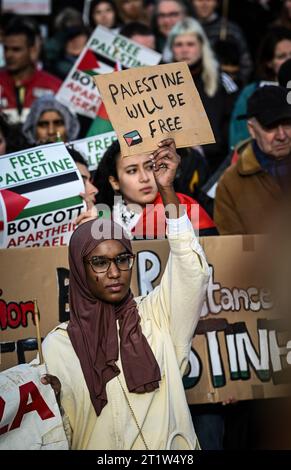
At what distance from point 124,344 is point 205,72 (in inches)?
186

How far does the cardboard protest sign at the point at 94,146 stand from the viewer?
24.8ft

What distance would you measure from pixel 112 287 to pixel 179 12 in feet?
20.2

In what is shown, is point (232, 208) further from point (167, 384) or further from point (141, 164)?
point (167, 384)

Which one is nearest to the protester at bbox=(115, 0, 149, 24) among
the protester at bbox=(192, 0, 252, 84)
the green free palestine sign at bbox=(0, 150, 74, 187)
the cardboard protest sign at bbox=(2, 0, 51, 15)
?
the protester at bbox=(192, 0, 252, 84)

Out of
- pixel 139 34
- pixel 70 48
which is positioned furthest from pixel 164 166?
pixel 70 48

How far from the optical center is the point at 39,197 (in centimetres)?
609

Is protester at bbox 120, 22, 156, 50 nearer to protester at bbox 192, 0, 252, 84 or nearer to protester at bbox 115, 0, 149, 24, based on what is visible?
protester at bbox 192, 0, 252, 84

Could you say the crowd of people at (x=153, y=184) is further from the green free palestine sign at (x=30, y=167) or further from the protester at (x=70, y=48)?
the green free palestine sign at (x=30, y=167)

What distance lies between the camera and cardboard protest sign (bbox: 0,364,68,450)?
15.9ft

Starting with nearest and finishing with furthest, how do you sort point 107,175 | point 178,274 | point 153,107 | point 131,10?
1. point 178,274
2. point 153,107
3. point 107,175
4. point 131,10

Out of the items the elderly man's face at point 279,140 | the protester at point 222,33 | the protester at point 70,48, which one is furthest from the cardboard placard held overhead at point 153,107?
the protester at point 70,48

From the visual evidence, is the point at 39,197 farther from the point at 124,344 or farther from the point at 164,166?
the point at 124,344

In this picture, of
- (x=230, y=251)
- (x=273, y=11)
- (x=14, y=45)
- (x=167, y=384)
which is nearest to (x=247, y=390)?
(x=230, y=251)

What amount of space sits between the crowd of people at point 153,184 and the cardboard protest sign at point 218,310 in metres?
0.23
